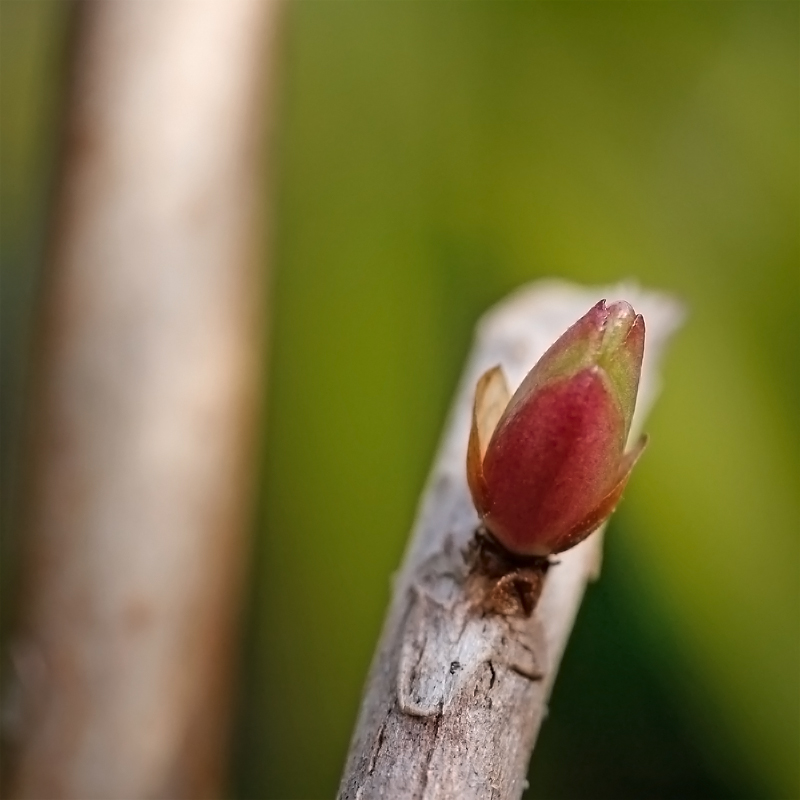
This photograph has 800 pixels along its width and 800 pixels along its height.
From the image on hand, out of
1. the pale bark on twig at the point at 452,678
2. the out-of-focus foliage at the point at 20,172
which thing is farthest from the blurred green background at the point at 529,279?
the pale bark on twig at the point at 452,678

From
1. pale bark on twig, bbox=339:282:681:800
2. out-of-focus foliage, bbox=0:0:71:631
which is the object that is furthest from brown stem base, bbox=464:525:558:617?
out-of-focus foliage, bbox=0:0:71:631

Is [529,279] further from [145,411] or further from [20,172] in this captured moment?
[20,172]

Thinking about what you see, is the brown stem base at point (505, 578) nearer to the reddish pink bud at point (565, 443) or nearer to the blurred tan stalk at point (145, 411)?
the reddish pink bud at point (565, 443)

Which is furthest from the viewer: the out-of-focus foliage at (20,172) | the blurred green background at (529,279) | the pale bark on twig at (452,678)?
the out-of-focus foliage at (20,172)

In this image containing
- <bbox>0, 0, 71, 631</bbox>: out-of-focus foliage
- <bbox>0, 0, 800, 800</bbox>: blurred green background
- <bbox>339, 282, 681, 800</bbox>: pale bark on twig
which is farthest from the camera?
<bbox>0, 0, 71, 631</bbox>: out-of-focus foliage

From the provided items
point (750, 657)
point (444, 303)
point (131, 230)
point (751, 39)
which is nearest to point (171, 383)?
point (131, 230)

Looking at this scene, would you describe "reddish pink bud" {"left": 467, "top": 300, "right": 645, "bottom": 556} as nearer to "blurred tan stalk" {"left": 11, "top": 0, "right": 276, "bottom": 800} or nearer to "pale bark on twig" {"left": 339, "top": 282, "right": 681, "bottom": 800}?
"pale bark on twig" {"left": 339, "top": 282, "right": 681, "bottom": 800}
